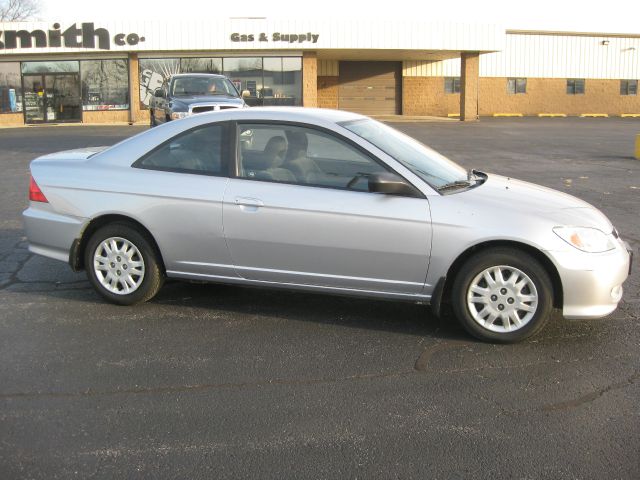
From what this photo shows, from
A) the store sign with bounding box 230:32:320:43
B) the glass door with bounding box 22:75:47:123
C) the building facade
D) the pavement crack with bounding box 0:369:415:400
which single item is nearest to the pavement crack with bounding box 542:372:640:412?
the pavement crack with bounding box 0:369:415:400

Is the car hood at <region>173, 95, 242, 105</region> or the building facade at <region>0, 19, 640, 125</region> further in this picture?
the building facade at <region>0, 19, 640, 125</region>

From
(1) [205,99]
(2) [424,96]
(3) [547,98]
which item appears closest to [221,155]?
(1) [205,99]

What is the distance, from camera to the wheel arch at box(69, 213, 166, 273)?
558cm

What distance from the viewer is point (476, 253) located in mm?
4879

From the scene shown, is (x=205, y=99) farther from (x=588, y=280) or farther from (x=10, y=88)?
(x=10, y=88)

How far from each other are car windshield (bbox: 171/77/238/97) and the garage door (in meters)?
27.0

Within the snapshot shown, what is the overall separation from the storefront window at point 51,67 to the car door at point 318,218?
30645 millimetres

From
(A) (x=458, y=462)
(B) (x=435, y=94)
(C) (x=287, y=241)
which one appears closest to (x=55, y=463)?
(A) (x=458, y=462)

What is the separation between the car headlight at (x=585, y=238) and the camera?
187 inches

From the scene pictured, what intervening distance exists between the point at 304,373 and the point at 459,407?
3.29 ft

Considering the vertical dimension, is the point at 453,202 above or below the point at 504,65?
below

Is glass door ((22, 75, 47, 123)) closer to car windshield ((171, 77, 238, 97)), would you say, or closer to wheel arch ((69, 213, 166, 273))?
car windshield ((171, 77, 238, 97))

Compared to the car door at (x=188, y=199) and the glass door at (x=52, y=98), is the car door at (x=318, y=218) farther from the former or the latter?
the glass door at (x=52, y=98)

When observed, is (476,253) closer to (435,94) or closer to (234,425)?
(234,425)
